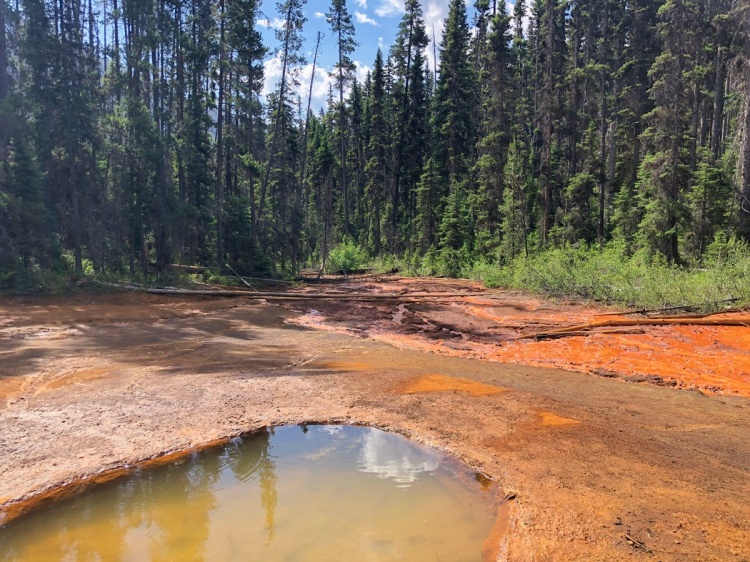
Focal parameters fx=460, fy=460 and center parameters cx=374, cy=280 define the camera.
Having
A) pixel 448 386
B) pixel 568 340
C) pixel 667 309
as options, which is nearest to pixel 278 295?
pixel 568 340

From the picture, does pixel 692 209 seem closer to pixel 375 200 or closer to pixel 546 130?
pixel 546 130

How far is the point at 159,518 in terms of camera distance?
414cm

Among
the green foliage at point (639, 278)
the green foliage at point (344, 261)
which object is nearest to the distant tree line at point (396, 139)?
the green foliage at point (639, 278)

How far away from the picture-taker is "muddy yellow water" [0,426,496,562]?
365 cm

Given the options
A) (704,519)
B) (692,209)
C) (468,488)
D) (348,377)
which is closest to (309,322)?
(348,377)

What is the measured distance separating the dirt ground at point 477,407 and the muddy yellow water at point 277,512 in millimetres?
290

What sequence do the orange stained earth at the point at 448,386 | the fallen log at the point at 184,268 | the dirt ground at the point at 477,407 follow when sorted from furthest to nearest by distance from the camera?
the fallen log at the point at 184,268
the orange stained earth at the point at 448,386
the dirt ground at the point at 477,407

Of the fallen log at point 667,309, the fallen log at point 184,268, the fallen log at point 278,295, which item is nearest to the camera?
the fallen log at point 667,309

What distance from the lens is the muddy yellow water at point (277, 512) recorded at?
3.65 meters

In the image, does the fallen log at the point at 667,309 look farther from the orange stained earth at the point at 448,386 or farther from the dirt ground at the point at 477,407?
the orange stained earth at the point at 448,386

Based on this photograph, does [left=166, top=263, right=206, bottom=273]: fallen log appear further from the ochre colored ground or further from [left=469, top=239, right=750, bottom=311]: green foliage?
[left=469, top=239, right=750, bottom=311]: green foliage

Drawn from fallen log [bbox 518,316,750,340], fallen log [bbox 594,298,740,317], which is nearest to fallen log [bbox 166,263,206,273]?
fallen log [bbox 518,316,750,340]

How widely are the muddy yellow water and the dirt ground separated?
290 mm

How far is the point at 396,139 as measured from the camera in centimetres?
4788
